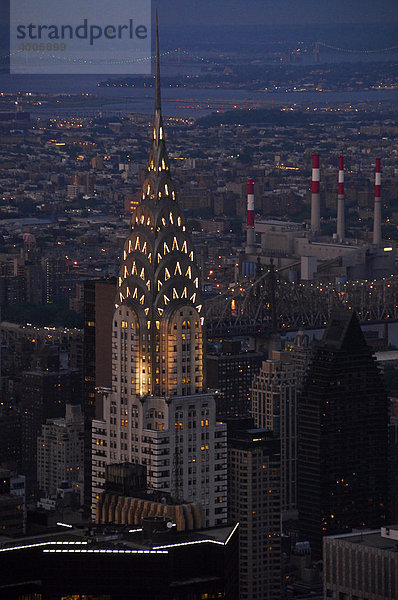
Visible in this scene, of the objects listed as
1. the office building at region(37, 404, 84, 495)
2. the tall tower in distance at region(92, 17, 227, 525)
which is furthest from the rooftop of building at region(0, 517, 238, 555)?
the office building at region(37, 404, 84, 495)

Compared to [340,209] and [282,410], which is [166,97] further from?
[282,410]

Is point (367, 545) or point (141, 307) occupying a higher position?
point (141, 307)

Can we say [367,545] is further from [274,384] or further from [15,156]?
[15,156]

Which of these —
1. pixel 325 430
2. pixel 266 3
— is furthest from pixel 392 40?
pixel 325 430

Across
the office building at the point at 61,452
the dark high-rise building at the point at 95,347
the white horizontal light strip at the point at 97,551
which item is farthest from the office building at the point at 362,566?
the office building at the point at 61,452

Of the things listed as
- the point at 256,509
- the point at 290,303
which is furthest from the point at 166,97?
the point at 256,509

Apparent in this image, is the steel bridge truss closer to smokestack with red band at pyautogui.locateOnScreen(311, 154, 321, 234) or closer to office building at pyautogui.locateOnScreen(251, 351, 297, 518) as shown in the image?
smokestack with red band at pyautogui.locateOnScreen(311, 154, 321, 234)
